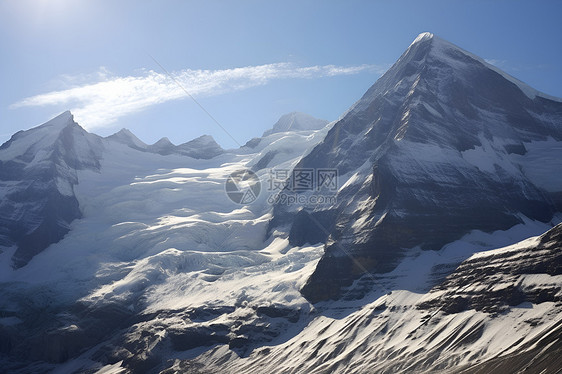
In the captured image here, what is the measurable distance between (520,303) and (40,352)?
113m

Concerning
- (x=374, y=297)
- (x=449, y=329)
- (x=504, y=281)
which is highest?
(x=374, y=297)

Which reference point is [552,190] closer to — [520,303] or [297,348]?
[520,303]

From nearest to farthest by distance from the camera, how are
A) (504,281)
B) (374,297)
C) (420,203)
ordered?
(504,281) < (374,297) < (420,203)

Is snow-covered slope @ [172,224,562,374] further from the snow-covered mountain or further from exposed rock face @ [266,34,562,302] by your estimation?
exposed rock face @ [266,34,562,302]

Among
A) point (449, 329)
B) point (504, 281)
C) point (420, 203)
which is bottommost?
point (449, 329)

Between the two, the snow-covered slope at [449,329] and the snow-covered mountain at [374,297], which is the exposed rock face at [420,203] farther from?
the snow-covered slope at [449,329]

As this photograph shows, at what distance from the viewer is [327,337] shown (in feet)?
470

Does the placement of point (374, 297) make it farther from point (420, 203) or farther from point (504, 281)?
point (504, 281)

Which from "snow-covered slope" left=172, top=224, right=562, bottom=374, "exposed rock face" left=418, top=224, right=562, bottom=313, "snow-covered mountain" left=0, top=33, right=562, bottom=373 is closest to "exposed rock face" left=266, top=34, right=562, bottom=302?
"snow-covered mountain" left=0, top=33, right=562, bottom=373

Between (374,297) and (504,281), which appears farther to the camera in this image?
(374,297)

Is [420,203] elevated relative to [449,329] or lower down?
elevated

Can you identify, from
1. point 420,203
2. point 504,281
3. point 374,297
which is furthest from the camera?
point 420,203

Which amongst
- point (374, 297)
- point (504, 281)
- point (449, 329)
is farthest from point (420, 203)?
point (449, 329)

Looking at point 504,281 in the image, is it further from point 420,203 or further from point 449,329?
point 420,203
